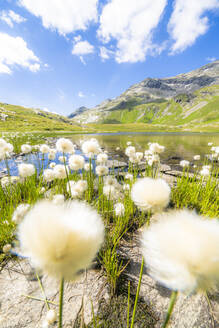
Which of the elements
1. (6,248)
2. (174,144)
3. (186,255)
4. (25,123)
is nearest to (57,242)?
(186,255)

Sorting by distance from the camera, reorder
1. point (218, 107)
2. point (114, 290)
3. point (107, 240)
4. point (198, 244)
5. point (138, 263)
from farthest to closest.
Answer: point (218, 107), point (107, 240), point (138, 263), point (114, 290), point (198, 244)

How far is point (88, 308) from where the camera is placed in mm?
1538

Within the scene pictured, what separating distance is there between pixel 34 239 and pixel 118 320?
161 cm

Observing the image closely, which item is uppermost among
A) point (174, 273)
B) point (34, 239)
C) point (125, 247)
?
point (34, 239)

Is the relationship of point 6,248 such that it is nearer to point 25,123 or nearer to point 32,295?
point 32,295

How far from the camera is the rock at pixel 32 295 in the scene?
143 cm

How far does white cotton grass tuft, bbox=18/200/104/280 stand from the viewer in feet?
1.75

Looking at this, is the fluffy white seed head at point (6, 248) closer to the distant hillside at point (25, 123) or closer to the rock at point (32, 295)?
the rock at point (32, 295)

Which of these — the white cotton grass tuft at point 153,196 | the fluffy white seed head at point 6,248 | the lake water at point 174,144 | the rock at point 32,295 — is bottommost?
the lake water at point 174,144

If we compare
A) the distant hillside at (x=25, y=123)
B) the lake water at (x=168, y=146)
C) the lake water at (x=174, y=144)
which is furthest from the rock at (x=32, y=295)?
the distant hillside at (x=25, y=123)

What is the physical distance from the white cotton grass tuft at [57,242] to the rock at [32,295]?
3.37 feet

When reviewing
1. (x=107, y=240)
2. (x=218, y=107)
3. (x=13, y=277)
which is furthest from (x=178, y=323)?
(x=218, y=107)

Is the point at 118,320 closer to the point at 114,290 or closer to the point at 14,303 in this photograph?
the point at 114,290

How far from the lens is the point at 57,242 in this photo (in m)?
0.53
